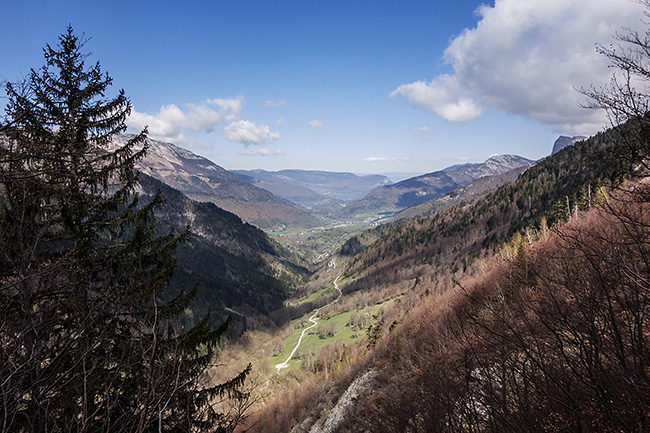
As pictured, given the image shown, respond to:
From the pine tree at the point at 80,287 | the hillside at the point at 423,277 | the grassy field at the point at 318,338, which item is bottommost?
the grassy field at the point at 318,338

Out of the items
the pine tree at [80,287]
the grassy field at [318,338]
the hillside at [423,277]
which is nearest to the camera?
the pine tree at [80,287]

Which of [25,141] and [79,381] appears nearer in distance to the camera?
[25,141]

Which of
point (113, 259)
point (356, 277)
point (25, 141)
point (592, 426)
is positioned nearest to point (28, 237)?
point (113, 259)

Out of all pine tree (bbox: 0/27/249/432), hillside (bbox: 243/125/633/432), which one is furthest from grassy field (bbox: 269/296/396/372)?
pine tree (bbox: 0/27/249/432)

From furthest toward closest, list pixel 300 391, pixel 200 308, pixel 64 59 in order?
1. pixel 200 308
2. pixel 300 391
3. pixel 64 59

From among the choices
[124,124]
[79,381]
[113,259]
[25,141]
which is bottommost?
[79,381]

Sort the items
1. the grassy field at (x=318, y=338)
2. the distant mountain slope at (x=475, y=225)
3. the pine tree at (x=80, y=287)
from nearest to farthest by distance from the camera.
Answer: the pine tree at (x=80, y=287) < the grassy field at (x=318, y=338) < the distant mountain slope at (x=475, y=225)

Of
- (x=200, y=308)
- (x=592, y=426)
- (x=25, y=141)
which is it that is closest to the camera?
(x=592, y=426)

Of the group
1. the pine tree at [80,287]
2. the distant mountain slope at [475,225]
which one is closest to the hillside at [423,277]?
the distant mountain slope at [475,225]

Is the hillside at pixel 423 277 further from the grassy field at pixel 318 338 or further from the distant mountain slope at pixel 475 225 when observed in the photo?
the grassy field at pixel 318 338

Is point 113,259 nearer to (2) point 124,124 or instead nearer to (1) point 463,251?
(2) point 124,124
